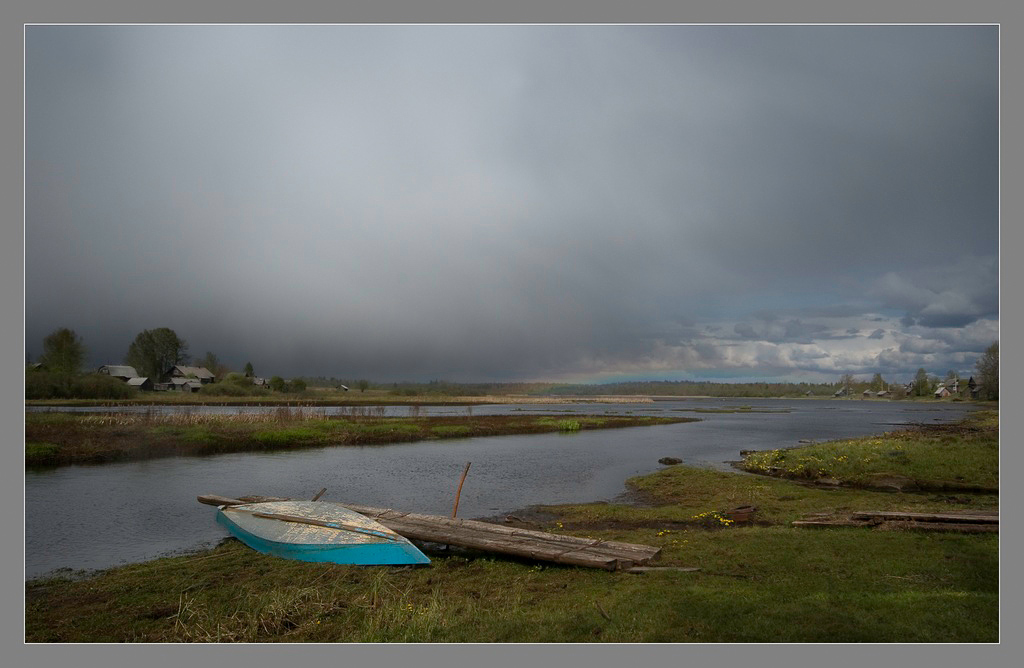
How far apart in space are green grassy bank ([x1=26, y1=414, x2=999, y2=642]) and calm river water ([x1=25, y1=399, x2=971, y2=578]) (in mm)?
2461

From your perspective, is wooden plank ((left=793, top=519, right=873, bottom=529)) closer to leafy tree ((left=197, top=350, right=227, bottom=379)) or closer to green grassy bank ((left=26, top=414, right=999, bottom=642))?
green grassy bank ((left=26, top=414, right=999, bottom=642))

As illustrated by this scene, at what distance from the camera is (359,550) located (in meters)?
10.9

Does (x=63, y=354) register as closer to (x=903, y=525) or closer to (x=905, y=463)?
(x=903, y=525)

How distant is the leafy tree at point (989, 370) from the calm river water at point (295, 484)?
34.5 ft

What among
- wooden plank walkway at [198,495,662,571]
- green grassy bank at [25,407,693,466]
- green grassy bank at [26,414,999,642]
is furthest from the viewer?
green grassy bank at [25,407,693,466]

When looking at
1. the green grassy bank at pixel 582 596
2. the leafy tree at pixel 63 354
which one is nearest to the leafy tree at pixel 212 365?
the leafy tree at pixel 63 354

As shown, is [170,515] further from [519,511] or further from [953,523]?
[953,523]

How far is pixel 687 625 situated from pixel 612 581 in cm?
182

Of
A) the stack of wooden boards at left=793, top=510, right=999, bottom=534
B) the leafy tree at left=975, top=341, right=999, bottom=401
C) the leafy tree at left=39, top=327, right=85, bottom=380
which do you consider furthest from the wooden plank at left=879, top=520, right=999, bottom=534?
the leafy tree at left=39, top=327, right=85, bottom=380

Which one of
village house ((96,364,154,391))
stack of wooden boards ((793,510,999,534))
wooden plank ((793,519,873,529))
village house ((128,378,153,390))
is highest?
village house ((96,364,154,391))

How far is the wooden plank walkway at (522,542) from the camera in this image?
9.62 m

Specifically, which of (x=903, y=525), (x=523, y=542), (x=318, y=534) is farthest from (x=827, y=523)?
(x=318, y=534)

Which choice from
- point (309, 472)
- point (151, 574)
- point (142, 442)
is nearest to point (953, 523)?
point (151, 574)

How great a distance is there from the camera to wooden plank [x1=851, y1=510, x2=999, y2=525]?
10992 mm
